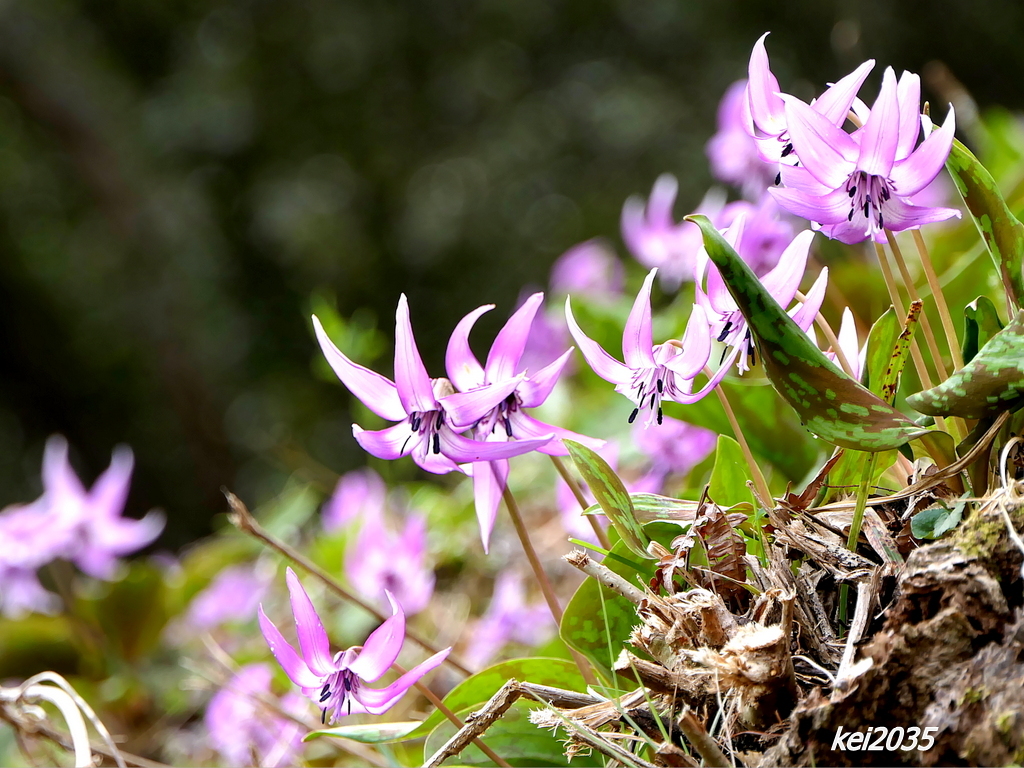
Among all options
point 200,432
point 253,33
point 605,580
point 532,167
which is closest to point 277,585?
point 605,580

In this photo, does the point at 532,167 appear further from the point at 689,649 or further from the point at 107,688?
the point at 689,649

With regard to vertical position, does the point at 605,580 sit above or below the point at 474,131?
below

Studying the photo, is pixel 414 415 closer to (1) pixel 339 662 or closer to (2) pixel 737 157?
(1) pixel 339 662

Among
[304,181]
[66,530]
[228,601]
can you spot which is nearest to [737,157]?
[228,601]

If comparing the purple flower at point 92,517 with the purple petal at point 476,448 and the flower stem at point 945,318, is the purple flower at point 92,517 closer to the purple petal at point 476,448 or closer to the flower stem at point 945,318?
the purple petal at point 476,448

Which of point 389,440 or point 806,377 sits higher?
point 389,440
